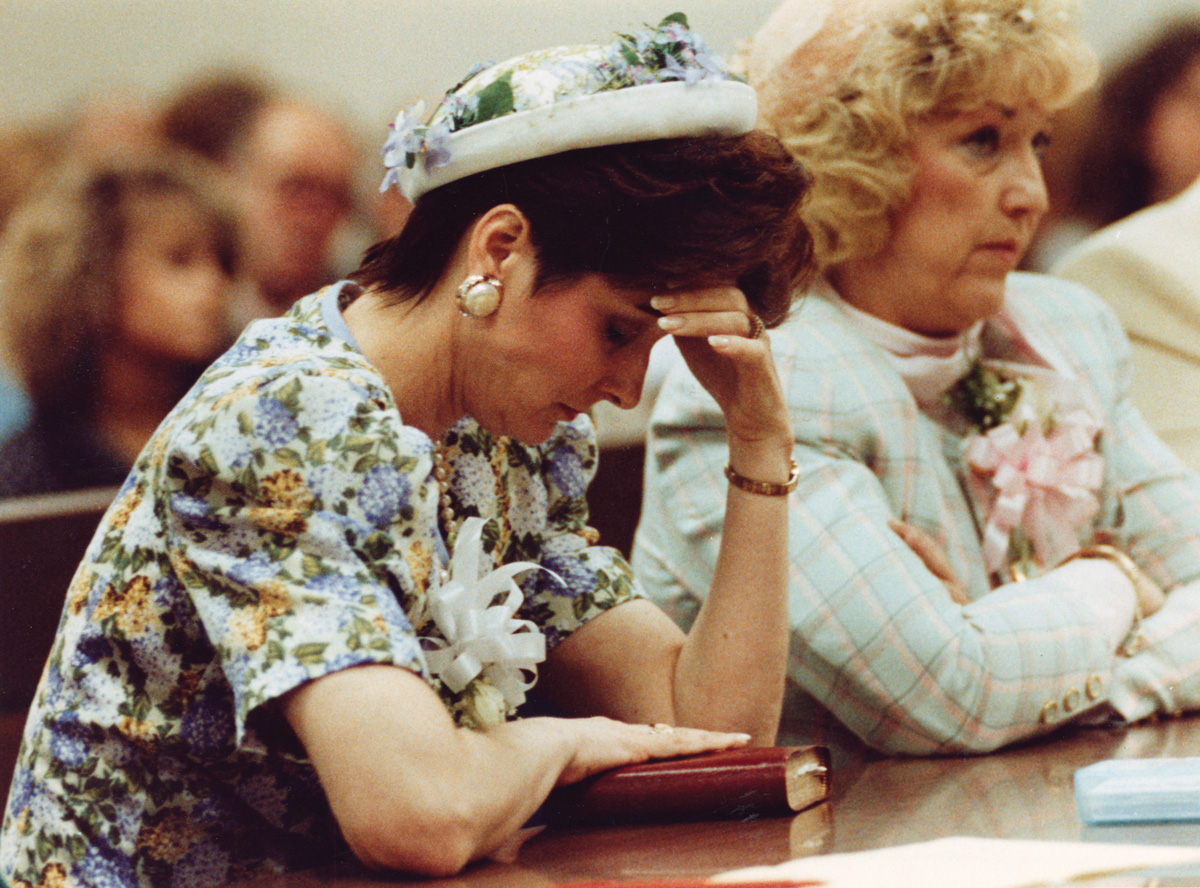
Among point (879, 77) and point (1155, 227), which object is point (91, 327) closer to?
point (879, 77)

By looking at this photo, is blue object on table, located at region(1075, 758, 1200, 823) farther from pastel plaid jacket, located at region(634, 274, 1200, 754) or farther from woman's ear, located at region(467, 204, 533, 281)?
woman's ear, located at region(467, 204, 533, 281)

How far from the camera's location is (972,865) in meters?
1.12

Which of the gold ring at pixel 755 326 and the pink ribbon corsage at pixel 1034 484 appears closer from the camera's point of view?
the gold ring at pixel 755 326

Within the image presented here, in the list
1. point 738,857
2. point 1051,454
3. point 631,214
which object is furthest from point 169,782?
point 1051,454

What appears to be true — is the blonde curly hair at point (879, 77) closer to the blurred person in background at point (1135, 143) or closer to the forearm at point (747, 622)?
the forearm at point (747, 622)

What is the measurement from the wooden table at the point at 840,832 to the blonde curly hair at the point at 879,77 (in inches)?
31.8

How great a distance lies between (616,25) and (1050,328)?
0.85 meters

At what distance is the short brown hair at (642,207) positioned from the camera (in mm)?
1331

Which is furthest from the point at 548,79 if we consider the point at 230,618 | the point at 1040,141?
the point at 1040,141

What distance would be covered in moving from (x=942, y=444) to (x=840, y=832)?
94 centimetres

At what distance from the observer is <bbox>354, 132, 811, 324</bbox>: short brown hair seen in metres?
1.33

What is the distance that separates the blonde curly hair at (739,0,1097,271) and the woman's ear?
2.47 feet

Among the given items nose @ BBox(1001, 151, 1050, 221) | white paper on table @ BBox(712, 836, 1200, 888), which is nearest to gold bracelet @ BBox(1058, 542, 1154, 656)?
nose @ BBox(1001, 151, 1050, 221)

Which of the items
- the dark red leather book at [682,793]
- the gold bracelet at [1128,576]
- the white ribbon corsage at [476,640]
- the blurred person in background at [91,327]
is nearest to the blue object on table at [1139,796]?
the dark red leather book at [682,793]
